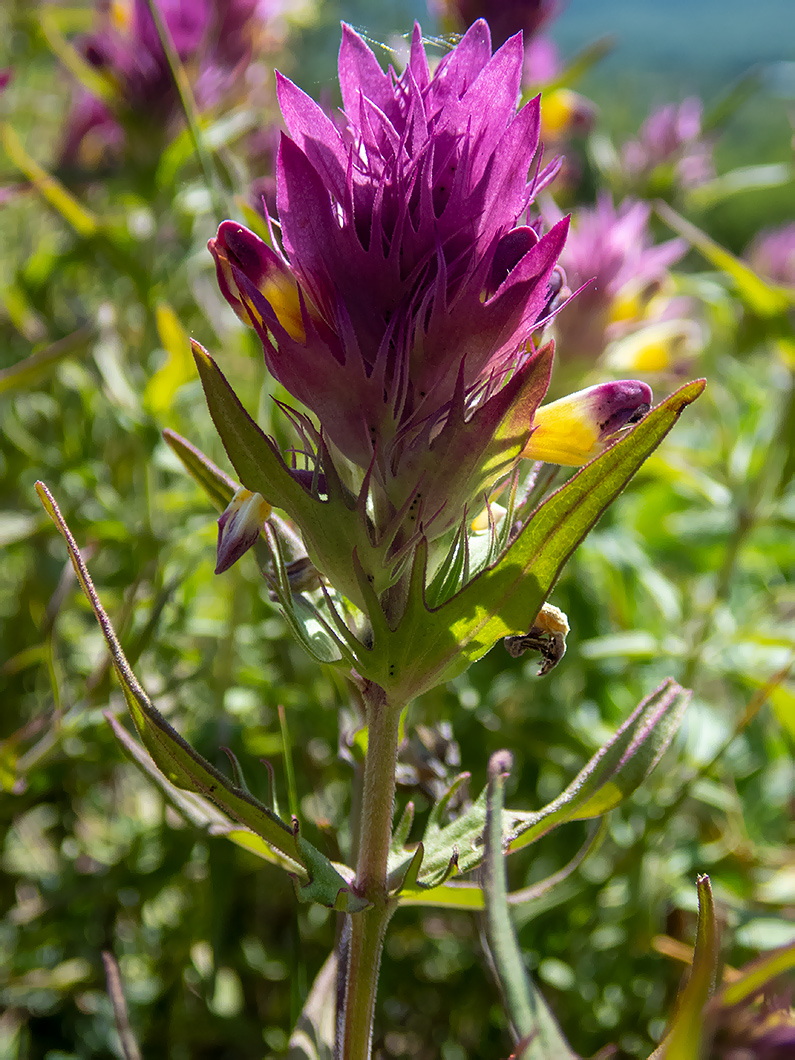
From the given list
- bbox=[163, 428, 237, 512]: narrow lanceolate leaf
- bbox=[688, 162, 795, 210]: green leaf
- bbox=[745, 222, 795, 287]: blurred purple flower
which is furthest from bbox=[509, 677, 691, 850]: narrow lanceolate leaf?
bbox=[745, 222, 795, 287]: blurred purple flower

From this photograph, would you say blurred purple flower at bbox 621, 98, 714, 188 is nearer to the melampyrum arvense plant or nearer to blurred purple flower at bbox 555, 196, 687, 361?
blurred purple flower at bbox 555, 196, 687, 361

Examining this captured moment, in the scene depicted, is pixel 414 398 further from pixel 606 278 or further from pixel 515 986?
pixel 606 278

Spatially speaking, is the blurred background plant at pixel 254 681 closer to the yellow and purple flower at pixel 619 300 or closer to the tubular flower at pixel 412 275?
the yellow and purple flower at pixel 619 300

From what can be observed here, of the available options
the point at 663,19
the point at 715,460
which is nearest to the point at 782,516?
the point at 715,460

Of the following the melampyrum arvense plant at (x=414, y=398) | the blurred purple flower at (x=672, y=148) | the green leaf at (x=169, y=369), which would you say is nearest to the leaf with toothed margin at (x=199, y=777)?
the melampyrum arvense plant at (x=414, y=398)

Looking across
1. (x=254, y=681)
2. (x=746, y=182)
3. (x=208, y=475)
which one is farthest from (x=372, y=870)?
(x=746, y=182)
